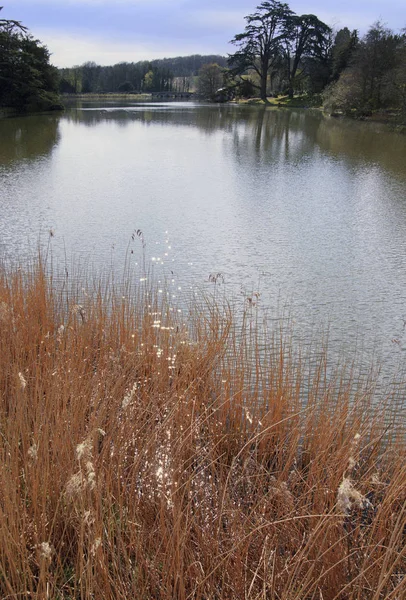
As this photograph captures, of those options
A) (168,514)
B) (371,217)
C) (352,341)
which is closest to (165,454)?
(168,514)

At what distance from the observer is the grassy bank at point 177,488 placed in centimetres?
150

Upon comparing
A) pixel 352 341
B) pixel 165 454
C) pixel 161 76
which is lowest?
pixel 352 341

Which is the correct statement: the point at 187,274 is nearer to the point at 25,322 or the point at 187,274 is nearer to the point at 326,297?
the point at 326,297

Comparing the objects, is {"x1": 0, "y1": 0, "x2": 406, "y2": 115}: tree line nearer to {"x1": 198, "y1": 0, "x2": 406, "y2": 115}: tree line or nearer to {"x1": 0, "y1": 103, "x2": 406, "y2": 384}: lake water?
{"x1": 198, "y1": 0, "x2": 406, "y2": 115}: tree line

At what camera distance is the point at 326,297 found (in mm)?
4785

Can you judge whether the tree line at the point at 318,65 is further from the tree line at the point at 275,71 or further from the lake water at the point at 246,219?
the lake water at the point at 246,219

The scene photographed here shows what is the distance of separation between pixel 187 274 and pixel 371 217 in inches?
138

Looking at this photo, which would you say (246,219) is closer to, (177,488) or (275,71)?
(177,488)

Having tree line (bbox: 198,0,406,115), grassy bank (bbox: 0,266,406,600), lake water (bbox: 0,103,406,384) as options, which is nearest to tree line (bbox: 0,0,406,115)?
tree line (bbox: 198,0,406,115)

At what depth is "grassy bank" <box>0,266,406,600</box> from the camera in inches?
59.0

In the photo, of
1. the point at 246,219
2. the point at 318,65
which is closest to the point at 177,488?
the point at 246,219

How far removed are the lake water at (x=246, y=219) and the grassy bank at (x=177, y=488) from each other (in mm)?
1336

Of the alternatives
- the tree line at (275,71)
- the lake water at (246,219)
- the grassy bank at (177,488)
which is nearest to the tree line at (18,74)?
the tree line at (275,71)

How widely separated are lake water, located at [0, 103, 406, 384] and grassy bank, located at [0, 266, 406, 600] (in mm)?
1336
